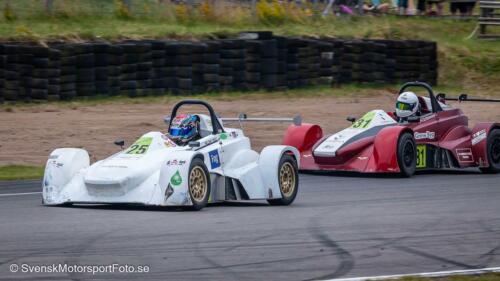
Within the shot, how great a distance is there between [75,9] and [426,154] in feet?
33.4

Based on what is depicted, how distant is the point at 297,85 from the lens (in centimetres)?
2462

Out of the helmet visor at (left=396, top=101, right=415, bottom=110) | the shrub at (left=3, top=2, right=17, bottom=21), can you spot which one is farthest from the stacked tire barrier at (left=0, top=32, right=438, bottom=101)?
the helmet visor at (left=396, top=101, right=415, bottom=110)

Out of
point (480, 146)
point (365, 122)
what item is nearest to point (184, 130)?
point (365, 122)

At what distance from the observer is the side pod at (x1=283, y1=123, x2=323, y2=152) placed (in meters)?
17.1

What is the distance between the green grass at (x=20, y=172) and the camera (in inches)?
624

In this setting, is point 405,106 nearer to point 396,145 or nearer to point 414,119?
point 414,119

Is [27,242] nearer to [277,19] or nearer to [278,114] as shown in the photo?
[278,114]

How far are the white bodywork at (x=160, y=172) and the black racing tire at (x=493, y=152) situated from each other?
5266mm

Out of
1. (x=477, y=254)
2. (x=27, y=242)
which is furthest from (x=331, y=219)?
(x=27, y=242)

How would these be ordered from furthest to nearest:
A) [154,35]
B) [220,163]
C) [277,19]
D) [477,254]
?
[277,19] → [154,35] → [220,163] → [477,254]

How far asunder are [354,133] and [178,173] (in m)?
5.41

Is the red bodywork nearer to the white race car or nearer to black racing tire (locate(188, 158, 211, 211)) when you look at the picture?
the white race car

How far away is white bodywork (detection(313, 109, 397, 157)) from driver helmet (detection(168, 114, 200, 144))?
3.80 meters

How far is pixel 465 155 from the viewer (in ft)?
56.6
